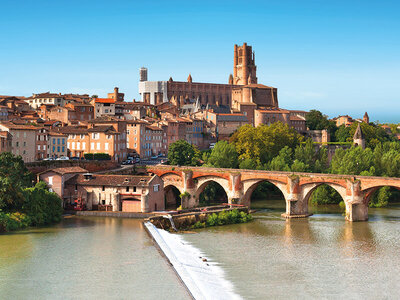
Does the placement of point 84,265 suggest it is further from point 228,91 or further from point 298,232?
point 228,91

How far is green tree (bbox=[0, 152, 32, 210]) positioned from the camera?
39.6 m

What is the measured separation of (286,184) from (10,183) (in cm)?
2007

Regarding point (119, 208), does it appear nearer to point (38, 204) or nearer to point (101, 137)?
point (38, 204)

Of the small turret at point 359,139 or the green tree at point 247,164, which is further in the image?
the small turret at point 359,139

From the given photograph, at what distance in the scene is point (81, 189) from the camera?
153ft

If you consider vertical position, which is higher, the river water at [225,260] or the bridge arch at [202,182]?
the bridge arch at [202,182]

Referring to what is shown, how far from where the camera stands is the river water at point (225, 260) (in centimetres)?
2706

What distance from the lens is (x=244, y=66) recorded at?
128 meters

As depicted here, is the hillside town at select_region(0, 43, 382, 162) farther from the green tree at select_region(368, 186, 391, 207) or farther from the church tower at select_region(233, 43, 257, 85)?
the green tree at select_region(368, 186, 391, 207)

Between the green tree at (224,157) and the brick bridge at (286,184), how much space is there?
36.4 feet

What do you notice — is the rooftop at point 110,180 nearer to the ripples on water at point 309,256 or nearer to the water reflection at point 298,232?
the ripples on water at point 309,256

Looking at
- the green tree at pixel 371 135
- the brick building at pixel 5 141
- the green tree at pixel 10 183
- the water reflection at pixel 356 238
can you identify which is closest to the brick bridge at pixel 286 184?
the water reflection at pixel 356 238

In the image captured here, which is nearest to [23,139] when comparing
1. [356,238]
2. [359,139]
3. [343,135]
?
[356,238]

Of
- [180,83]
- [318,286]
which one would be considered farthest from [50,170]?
[180,83]
